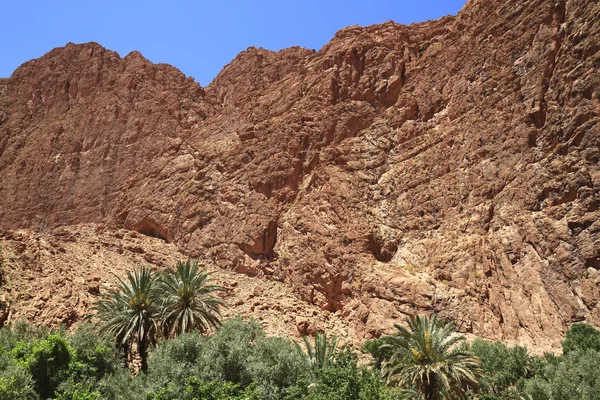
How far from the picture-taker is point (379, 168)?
49.1m

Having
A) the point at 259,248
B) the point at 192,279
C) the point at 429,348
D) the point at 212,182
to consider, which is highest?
the point at 212,182

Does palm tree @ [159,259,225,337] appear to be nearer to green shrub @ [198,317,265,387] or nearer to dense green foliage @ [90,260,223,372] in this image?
dense green foliage @ [90,260,223,372]

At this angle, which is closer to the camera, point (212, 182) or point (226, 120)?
point (212, 182)

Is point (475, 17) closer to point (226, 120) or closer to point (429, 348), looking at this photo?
point (226, 120)

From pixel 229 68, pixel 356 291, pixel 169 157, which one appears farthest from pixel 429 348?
pixel 229 68

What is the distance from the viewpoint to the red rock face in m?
36.6

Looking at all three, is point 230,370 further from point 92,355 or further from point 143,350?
point 143,350

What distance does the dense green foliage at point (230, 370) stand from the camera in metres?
18.0

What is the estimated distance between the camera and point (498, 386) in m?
33.5

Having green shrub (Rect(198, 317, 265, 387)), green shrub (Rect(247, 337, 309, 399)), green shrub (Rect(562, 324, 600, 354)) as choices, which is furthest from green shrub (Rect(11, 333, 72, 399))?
green shrub (Rect(562, 324, 600, 354))

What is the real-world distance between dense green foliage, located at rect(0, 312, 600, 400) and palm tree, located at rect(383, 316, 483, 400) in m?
0.06

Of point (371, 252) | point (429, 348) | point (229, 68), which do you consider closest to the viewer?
point (429, 348)

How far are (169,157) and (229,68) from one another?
59.2ft

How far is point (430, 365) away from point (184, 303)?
43.1 feet
